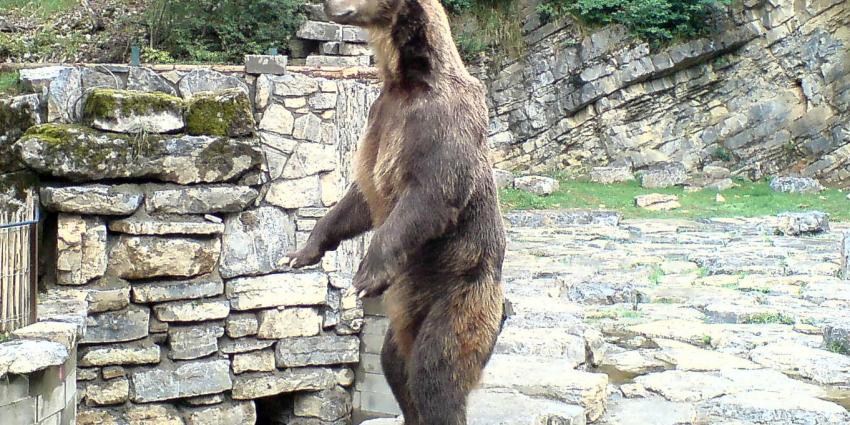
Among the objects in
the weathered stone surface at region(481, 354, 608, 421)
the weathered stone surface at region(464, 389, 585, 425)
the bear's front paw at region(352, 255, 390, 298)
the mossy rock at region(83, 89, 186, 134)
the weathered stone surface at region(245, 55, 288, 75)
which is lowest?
the weathered stone surface at region(464, 389, 585, 425)

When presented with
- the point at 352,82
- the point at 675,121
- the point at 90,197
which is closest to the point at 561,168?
the point at 675,121

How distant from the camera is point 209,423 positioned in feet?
18.6

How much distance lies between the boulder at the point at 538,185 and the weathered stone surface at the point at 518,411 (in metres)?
13.0

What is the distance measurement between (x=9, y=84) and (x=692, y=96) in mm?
16677

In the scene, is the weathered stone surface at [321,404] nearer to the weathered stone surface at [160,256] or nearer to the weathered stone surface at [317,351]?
the weathered stone surface at [317,351]

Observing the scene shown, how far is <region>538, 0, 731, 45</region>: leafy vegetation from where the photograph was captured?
66.3ft

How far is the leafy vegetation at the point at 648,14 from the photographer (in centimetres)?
2020

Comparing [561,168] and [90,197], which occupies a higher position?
[561,168]

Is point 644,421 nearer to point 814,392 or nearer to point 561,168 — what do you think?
point 814,392

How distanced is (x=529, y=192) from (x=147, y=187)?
40.8ft

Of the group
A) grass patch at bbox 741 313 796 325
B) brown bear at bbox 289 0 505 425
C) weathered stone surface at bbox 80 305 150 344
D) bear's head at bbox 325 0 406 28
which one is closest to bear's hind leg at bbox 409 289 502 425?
brown bear at bbox 289 0 505 425

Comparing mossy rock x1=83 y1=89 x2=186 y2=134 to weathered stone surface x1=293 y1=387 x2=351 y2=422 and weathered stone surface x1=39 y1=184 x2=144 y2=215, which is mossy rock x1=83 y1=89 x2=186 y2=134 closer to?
weathered stone surface x1=39 y1=184 x2=144 y2=215

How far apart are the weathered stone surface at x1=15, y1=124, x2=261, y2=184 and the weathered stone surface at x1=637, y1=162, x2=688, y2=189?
14132mm

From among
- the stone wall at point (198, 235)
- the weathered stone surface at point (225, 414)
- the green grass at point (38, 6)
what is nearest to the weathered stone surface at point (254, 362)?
the stone wall at point (198, 235)
